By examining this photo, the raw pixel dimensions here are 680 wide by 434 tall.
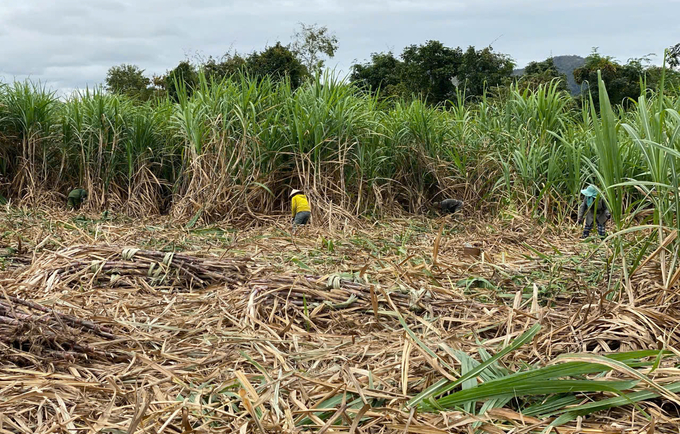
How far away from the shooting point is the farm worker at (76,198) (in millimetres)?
6293

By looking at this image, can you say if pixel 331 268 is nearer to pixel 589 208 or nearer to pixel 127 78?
pixel 589 208

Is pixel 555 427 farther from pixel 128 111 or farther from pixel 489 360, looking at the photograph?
pixel 128 111

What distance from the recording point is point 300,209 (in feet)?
16.7

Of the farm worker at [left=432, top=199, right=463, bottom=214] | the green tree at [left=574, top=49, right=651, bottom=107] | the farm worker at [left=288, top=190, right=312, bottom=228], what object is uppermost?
the green tree at [left=574, top=49, right=651, bottom=107]

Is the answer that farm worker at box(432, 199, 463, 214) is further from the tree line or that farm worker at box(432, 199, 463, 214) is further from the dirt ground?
the tree line

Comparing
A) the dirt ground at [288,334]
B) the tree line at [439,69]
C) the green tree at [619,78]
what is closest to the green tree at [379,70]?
the tree line at [439,69]

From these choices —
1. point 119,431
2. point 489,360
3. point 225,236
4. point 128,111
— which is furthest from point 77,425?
point 128,111

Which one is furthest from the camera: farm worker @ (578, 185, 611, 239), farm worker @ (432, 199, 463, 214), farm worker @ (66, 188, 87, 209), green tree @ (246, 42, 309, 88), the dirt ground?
green tree @ (246, 42, 309, 88)

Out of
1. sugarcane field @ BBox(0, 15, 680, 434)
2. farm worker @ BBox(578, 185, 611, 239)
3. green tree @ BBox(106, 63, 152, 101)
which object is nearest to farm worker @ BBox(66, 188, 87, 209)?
sugarcane field @ BBox(0, 15, 680, 434)

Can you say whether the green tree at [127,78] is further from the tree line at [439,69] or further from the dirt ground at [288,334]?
the dirt ground at [288,334]

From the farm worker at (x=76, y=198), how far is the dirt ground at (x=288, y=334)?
2.82 meters

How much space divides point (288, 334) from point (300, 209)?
3.02 metres

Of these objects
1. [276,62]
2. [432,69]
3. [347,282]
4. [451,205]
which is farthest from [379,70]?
[347,282]

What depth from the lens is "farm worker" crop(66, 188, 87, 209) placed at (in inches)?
248
